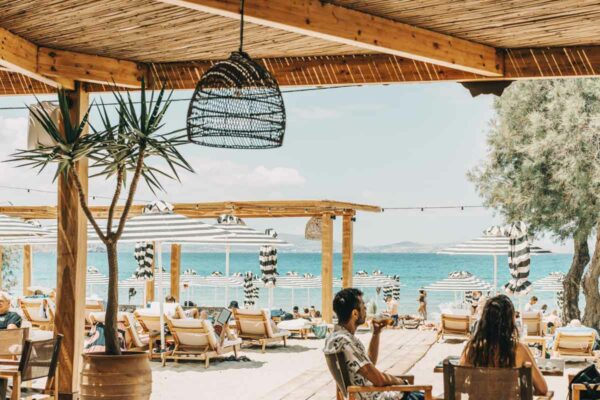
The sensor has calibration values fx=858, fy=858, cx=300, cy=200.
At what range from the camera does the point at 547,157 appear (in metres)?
16.7

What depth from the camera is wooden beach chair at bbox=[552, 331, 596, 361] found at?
10734 millimetres

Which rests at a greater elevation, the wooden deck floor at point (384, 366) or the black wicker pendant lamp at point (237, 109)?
the black wicker pendant lamp at point (237, 109)

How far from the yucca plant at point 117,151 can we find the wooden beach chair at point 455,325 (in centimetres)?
856

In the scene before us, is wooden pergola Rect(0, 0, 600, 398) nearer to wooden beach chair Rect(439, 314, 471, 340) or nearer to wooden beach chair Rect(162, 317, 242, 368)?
wooden beach chair Rect(162, 317, 242, 368)

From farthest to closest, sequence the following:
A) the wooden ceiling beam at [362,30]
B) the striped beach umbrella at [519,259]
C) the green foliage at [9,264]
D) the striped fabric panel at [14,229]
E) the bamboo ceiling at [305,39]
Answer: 1. the green foliage at [9,264]
2. the striped beach umbrella at [519,259]
3. the striped fabric panel at [14,229]
4. the bamboo ceiling at [305,39]
5. the wooden ceiling beam at [362,30]

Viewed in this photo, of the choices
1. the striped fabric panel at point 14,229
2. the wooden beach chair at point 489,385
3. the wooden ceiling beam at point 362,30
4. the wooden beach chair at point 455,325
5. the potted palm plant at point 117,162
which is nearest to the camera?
the wooden beach chair at point 489,385

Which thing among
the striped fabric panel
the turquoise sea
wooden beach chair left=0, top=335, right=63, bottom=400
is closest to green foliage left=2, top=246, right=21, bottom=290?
the turquoise sea

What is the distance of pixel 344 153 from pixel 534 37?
3346 inches

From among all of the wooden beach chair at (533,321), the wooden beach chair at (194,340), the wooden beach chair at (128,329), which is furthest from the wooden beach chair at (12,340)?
the wooden beach chair at (533,321)

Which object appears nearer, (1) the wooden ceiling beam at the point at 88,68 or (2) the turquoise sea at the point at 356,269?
(1) the wooden ceiling beam at the point at 88,68

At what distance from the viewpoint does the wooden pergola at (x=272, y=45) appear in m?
5.67

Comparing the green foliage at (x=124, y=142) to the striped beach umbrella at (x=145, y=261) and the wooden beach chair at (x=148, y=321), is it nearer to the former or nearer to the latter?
the wooden beach chair at (x=148, y=321)

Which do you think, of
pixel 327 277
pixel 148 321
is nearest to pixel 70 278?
pixel 148 321

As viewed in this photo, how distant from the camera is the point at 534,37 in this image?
20.8ft
